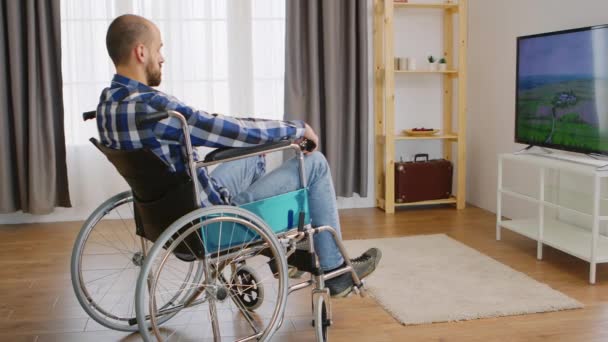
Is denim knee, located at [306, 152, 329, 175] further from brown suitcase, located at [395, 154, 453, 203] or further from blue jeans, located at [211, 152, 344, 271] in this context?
brown suitcase, located at [395, 154, 453, 203]

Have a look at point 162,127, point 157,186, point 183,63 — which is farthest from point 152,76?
point 183,63

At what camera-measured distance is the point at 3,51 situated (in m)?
3.97

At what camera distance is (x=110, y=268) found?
3123 millimetres

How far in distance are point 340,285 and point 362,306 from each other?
13.8 inches

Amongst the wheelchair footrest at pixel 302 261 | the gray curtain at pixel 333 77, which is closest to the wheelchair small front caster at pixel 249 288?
the wheelchair footrest at pixel 302 261

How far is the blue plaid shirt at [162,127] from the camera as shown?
182 centimetres

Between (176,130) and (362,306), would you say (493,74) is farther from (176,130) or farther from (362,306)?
(176,130)

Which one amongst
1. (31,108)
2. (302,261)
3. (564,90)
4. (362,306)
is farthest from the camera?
(31,108)

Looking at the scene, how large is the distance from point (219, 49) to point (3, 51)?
132 centimetres

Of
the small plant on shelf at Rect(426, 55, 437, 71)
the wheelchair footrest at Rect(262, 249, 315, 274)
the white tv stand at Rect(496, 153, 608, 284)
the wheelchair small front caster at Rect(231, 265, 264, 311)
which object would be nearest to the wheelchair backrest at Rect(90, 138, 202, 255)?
the wheelchair footrest at Rect(262, 249, 315, 274)

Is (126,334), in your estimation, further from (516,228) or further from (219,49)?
(219,49)

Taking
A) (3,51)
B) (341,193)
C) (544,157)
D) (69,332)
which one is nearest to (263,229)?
(69,332)

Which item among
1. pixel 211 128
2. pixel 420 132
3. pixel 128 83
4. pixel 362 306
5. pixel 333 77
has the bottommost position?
pixel 362 306

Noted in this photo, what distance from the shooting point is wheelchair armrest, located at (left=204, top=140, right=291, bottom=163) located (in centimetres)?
179
